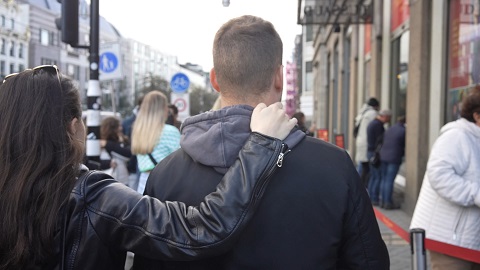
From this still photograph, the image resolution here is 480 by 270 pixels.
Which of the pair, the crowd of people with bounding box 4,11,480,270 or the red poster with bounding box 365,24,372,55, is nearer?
the crowd of people with bounding box 4,11,480,270

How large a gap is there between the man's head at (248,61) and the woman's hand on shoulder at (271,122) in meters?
0.09

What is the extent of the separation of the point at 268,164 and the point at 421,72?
800 cm

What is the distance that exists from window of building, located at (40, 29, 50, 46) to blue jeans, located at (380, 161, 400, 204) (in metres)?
60.1

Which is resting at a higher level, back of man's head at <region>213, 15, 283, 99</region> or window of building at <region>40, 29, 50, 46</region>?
window of building at <region>40, 29, 50, 46</region>

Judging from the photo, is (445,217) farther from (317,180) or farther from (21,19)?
(21,19)

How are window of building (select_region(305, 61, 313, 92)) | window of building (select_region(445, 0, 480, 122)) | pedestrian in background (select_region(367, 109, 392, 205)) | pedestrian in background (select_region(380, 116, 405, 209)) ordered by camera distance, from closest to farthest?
window of building (select_region(445, 0, 480, 122)), pedestrian in background (select_region(380, 116, 405, 209)), pedestrian in background (select_region(367, 109, 392, 205)), window of building (select_region(305, 61, 313, 92))

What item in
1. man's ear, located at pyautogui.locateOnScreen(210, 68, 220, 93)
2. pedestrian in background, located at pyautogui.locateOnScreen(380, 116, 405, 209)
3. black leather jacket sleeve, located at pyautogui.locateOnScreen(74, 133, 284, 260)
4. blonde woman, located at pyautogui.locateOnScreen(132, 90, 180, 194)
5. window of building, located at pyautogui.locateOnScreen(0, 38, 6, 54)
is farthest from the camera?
window of building, located at pyautogui.locateOnScreen(0, 38, 6, 54)

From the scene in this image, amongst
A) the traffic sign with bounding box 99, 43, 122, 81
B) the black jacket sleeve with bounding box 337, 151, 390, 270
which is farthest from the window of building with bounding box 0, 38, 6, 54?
the black jacket sleeve with bounding box 337, 151, 390, 270

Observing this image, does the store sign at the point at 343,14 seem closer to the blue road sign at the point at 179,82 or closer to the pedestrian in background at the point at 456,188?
the blue road sign at the point at 179,82

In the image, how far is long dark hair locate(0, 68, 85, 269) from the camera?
5.30 ft

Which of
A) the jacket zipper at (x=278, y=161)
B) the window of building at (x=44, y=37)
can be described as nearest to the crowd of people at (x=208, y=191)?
the jacket zipper at (x=278, y=161)

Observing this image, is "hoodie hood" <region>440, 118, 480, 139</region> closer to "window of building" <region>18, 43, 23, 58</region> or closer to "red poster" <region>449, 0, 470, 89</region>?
"red poster" <region>449, 0, 470, 89</region>

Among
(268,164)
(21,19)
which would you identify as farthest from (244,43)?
(21,19)

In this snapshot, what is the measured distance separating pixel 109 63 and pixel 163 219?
9.56m
